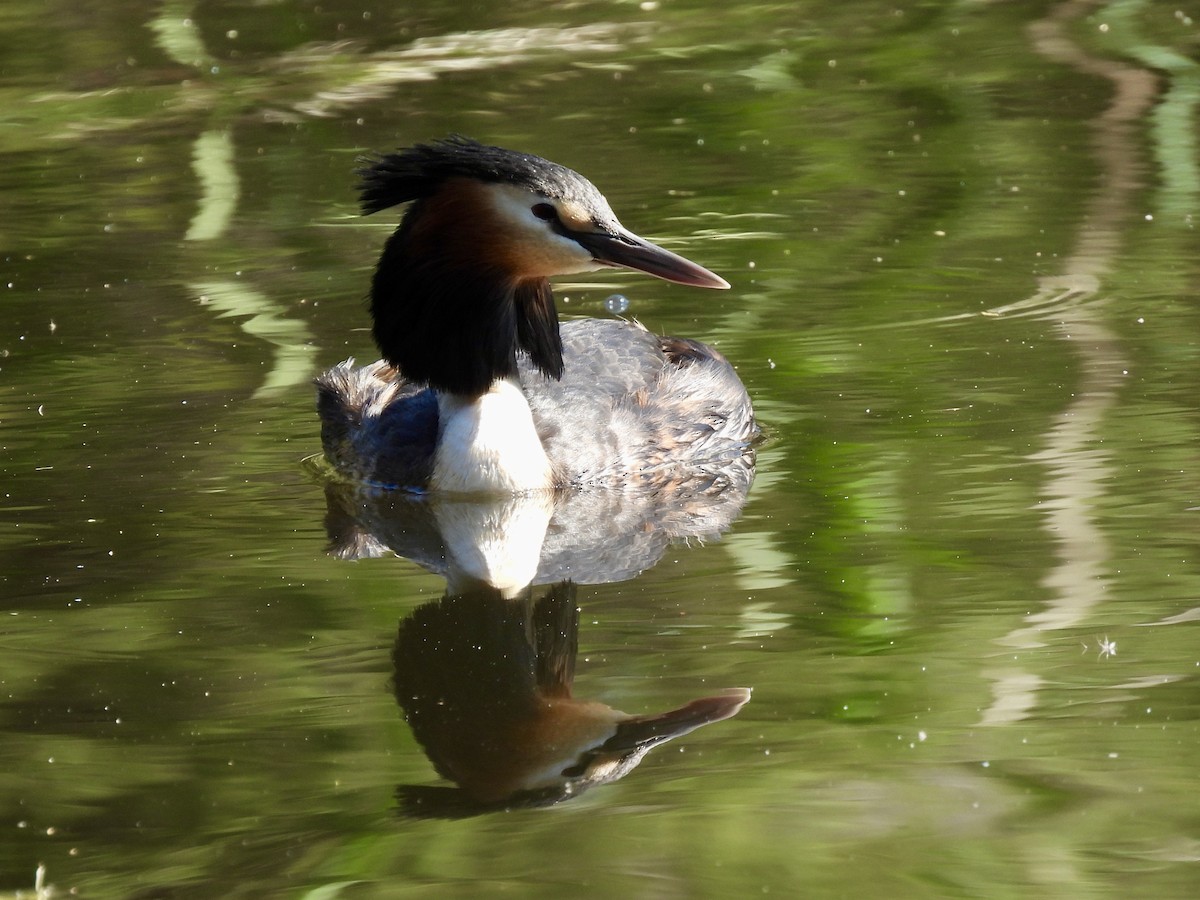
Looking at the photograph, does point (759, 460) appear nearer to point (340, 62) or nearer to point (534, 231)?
point (534, 231)

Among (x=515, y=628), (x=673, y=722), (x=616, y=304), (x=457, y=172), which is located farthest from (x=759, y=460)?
(x=673, y=722)

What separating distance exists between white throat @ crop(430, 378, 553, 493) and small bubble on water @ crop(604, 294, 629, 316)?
232 cm

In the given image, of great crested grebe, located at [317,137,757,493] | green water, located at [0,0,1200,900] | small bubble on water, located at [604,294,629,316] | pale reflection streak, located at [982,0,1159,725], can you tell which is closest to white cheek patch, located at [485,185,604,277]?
great crested grebe, located at [317,137,757,493]

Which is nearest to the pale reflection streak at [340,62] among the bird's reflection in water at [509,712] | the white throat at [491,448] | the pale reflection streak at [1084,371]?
the pale reflection streak at [1084,371]

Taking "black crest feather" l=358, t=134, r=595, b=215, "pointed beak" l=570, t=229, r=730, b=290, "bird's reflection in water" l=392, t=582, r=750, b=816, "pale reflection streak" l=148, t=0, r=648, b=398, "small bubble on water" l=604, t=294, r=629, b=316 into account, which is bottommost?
"small bubble on water" l=604, t=294, r=629, b=316

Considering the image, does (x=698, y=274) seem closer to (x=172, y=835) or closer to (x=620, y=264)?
(x=620, y=264)

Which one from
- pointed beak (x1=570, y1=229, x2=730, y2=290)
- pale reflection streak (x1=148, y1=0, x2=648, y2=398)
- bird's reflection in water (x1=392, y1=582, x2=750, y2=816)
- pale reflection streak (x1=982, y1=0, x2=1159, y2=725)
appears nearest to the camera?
bird's reflection in water (x1=392, y1=582, x2=750, y2=816)

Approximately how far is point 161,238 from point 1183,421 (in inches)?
239

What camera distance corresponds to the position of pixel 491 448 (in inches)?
302

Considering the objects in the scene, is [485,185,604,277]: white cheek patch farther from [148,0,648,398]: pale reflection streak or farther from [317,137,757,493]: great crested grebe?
[148,0,648,398]: pale reflection streak

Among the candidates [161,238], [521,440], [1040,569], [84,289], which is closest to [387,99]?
[161,238]

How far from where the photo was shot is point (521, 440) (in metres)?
7.72

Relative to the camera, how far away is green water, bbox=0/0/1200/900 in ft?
15.4

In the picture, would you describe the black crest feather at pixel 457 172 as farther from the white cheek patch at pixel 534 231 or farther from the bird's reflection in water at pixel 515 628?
the bird's reflection in water at pixel 515 628
